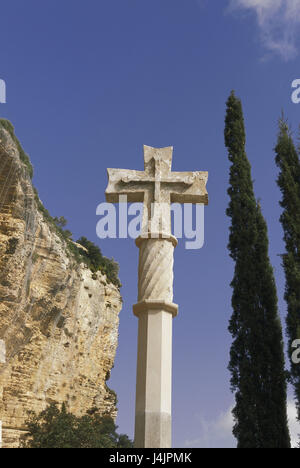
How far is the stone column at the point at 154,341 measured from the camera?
5.33 metres

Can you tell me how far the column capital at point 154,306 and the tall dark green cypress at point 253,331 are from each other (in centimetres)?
457

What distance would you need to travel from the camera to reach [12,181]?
16.5 metres

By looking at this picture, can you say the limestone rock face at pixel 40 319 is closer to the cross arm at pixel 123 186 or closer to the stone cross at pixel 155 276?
the cross arm at pixel 123 186

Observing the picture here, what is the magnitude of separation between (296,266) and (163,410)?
570cm

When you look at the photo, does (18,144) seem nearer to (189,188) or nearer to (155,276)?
(189,188)

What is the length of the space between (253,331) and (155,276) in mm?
4895

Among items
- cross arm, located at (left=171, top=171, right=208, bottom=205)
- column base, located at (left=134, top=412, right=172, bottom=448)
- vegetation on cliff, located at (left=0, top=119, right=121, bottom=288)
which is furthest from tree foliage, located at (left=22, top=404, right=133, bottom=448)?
cross arm, located at (left=171, top=171, right=208, bottom=205)

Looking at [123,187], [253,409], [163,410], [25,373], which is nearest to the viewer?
[163,410]

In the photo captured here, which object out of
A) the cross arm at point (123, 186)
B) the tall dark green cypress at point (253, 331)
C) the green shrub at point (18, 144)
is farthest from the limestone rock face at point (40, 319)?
the cross arm at point (123, 186)

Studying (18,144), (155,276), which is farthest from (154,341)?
(18,144)

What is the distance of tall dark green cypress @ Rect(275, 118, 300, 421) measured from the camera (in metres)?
9.59

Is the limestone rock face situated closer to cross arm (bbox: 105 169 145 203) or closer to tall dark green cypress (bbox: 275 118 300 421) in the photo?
tall dark green cypress (bbox: 275 118 300 421)
